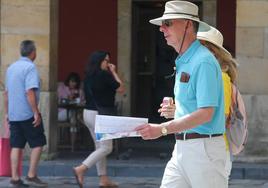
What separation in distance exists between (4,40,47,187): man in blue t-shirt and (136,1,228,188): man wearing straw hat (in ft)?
16.3

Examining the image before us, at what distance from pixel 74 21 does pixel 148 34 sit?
59.0 inches

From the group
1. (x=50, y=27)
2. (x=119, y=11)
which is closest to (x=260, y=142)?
(x=50, y=27)

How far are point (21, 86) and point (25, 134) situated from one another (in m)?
0.64

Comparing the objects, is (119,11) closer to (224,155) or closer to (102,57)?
(102,57)

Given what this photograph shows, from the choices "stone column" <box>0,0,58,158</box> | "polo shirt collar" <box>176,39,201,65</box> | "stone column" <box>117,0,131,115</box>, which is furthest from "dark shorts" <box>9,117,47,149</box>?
"polo shirt collar" <box>176,39,201,65</box>

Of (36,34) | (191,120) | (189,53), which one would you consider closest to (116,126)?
(191,120)

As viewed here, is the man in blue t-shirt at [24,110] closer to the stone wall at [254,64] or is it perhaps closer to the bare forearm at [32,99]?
the bare forearm at [32,99]

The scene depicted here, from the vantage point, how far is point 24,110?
32.3 ft

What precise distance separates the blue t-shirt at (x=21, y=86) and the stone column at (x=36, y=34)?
1.88 meters

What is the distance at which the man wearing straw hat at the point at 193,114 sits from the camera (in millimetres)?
4652

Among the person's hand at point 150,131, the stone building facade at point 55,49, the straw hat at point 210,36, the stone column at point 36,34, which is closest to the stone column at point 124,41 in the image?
the stone building facade at point 55,49

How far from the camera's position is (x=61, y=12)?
14805 millimetres

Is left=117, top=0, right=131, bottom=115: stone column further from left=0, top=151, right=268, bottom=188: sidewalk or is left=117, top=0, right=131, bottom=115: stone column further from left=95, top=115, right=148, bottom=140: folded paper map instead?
left=95, top=115, right=148, bottom=140: folded paper map

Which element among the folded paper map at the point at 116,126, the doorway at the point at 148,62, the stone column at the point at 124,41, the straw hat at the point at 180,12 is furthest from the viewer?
the doorway at the point at 148,62
